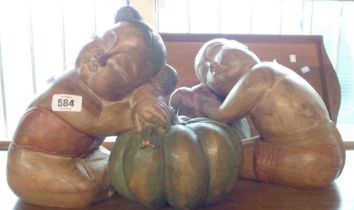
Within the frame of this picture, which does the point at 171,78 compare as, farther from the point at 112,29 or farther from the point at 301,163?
the point at 301,163

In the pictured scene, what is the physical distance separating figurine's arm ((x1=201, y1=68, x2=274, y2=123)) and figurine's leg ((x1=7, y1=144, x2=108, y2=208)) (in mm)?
233

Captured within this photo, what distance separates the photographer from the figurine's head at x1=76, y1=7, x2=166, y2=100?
21.9 inches

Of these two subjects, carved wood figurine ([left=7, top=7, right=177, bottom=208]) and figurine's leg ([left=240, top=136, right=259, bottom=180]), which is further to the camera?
figurine's leg ([left=240, top=136, right=259, bottom=180])

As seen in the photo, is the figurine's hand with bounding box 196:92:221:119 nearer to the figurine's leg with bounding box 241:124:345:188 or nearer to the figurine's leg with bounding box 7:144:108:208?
the figurine's leg with bounding box 241:124:345:188

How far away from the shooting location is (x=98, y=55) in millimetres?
560

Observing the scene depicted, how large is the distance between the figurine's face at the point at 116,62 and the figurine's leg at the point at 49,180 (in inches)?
4.9

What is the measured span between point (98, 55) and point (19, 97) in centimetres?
112

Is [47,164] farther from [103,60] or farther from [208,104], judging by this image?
[208,104]

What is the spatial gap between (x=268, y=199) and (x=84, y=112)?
32 centimetres

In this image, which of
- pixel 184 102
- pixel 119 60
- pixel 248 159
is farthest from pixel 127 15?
pixel 248 159

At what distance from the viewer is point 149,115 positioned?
56 centimetres

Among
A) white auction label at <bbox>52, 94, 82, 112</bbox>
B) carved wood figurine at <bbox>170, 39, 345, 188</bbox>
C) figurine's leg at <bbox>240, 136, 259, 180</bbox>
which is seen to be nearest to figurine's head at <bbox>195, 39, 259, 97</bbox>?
carved wood figurine at <bbox>170, 39, 345, 188</bbox>

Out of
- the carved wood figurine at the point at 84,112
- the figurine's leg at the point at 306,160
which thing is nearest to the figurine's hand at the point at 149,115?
the carved wood figurine at the point at 84,112

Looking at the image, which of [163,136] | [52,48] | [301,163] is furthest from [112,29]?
[52,48]
